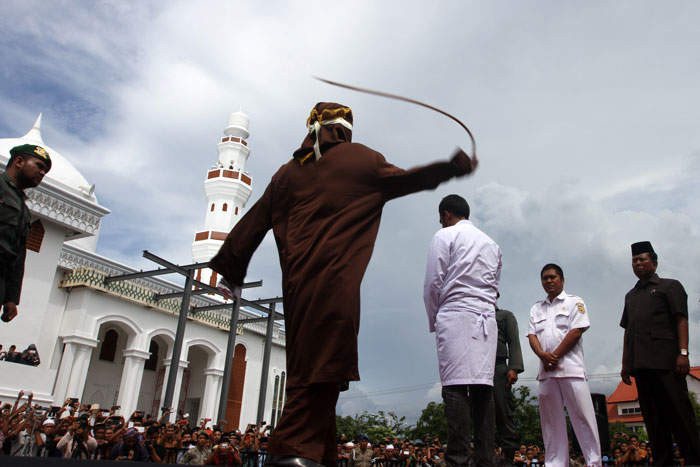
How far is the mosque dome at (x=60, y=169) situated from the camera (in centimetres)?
1909

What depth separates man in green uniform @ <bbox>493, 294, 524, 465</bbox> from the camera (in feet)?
14.8

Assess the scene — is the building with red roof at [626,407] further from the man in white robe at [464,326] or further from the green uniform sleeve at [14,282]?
the green uniform sleeve at [14,282]

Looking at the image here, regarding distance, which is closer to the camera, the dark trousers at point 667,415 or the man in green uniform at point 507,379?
the dark trousers at point 667,415

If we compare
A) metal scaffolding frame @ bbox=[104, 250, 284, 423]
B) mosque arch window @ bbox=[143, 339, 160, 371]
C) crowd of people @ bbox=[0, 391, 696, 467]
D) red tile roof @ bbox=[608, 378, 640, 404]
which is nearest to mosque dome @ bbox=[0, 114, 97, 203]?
metal scaffolding frame @ bbox=[104, 250, 284, 423]

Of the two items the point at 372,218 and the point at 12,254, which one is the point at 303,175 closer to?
the point at 372,218

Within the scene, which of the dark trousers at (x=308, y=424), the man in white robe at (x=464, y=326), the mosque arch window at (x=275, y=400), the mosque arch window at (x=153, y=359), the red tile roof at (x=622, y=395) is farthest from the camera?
the red tile roof at (x=622, y=395)

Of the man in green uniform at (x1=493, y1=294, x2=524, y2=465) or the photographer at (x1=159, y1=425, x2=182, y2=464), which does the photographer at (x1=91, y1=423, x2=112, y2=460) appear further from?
the man in green uniform at (x1=493, y1=294, x2=524, y2=465)

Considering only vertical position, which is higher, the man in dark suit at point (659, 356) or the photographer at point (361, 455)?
the man in dark suit at point (659, 356)

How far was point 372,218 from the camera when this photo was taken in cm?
253

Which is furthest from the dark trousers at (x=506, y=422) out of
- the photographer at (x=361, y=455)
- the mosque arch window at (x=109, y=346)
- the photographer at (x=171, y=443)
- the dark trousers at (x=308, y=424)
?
the mosque arch window at (x=109, y=346)

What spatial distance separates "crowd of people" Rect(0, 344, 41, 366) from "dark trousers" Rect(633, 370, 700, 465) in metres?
15.5

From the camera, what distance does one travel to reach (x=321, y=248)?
234cm

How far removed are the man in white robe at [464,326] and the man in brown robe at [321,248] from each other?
0.89 metres

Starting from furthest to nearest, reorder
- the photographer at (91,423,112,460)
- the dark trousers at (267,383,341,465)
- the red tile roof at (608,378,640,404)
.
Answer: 1. the red tile roof at (608,378,640,404)
2. the photographer at (91,423,112,460)
3. the dark trousers at (267,383,341,465)
